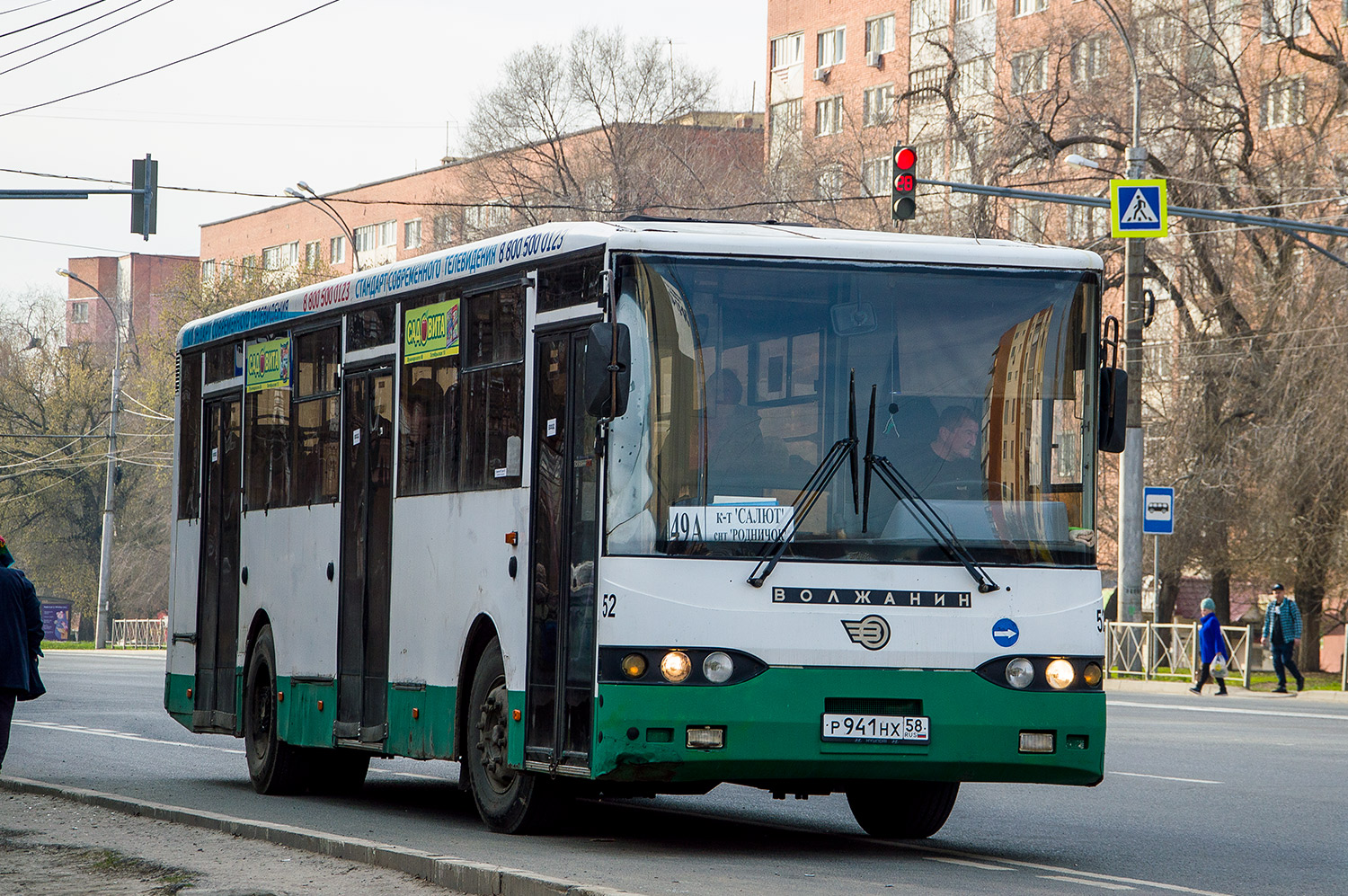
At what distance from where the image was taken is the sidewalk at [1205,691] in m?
32.6

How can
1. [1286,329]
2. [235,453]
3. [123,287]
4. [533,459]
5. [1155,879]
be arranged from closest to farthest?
1. [1155,879]
2. [533,459]
3. [235,453]
4. [1286,329]
5. [123,287]

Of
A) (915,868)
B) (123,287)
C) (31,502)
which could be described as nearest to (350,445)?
(915,868)

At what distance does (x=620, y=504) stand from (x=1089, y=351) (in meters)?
2.47

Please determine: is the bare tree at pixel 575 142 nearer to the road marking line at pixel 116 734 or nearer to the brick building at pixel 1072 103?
the brick building at pixel 1072 103

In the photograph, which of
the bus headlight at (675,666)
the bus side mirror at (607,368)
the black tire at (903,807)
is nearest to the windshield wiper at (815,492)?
the bus headlight at (675,666)

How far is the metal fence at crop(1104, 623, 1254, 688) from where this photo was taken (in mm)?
36031

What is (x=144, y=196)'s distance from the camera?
26.9 m

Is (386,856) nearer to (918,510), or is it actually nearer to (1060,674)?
(918,510)

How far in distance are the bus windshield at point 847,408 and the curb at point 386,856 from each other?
176 cm

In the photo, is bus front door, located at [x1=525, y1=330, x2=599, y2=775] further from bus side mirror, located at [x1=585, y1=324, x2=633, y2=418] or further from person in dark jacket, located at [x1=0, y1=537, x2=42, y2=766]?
person in dark jacket, located at [x1=0, y1=537, x2=42, y2=766]

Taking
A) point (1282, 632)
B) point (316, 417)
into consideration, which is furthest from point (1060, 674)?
point (1282, 632)

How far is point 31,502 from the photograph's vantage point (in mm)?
80062

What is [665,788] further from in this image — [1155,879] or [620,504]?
[1155,879]

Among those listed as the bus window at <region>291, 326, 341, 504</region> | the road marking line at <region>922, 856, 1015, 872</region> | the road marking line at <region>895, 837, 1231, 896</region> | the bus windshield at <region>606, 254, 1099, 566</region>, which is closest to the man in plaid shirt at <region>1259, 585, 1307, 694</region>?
the bus window at <region>291, 326, 341, 504</region>
